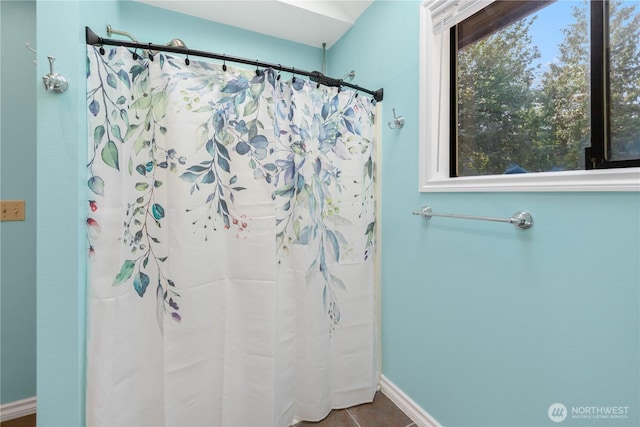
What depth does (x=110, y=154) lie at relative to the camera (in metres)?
1.00

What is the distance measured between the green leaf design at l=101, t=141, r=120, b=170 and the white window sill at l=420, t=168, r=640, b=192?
1380mm

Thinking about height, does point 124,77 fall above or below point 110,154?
above

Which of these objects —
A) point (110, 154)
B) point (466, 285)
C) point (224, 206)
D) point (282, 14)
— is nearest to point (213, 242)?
point (224, 206)

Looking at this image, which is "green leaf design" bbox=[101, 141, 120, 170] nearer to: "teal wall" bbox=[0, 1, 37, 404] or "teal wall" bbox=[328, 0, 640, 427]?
"teal wall" bbox=[0, 1, 37, 404]

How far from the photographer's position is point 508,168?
1.08m

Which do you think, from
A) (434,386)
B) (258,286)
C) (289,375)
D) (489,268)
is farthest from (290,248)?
(434,386)

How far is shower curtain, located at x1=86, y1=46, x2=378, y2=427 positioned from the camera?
3.30 feet

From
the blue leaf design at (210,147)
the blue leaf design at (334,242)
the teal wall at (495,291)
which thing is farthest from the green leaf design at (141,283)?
the teal wall at (495,291)

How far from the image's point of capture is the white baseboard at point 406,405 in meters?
1.26

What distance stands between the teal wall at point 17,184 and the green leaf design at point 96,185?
2.37ft

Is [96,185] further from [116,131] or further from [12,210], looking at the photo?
[12,210]

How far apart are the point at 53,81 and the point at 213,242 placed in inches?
30.8
